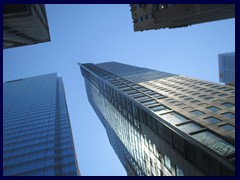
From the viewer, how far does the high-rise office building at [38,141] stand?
4647 centimetres

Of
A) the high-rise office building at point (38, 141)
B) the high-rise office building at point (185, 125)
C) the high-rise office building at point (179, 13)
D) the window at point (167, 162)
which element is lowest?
the high-rise office building at point (38, 141)

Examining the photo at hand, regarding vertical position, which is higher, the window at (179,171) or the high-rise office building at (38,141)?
the window at (179,171)

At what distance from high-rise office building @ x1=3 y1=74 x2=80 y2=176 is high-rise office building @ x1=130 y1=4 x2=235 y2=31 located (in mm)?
28664

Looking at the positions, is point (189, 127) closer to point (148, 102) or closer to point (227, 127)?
point (227, 127)

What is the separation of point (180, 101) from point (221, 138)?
56.8ft

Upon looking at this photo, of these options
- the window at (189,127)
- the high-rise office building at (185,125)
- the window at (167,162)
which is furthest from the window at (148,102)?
the window at (189,127)

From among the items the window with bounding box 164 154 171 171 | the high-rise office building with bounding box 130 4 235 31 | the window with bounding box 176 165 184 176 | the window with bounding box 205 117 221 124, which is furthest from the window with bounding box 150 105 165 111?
the high-rise office building with bounding box 130 4 235 31

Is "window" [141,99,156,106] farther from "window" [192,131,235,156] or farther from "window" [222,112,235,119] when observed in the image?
"window" [192,131,235,156]

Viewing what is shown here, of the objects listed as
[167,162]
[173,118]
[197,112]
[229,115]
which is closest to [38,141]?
[167,162]

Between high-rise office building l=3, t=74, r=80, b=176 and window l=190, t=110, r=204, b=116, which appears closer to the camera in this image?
window l=190, t=110, r=204, b=116

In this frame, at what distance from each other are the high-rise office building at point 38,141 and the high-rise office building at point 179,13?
94.0 ft

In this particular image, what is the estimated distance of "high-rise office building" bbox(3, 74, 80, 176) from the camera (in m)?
46.5

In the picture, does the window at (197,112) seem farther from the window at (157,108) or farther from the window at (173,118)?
the window at (157,108)

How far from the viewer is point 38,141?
5888cm
